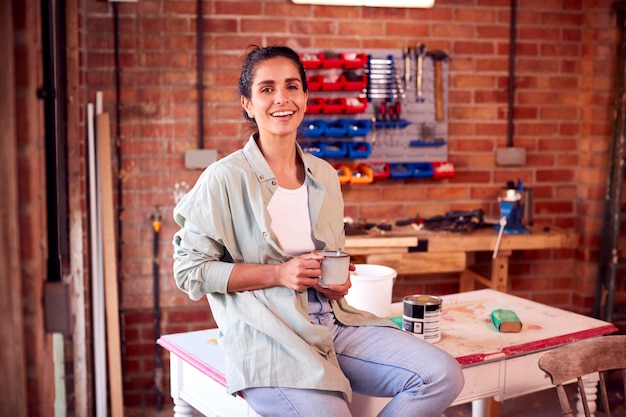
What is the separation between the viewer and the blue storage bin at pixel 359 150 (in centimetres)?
382

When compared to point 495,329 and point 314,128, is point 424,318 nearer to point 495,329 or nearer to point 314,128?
point 495,329

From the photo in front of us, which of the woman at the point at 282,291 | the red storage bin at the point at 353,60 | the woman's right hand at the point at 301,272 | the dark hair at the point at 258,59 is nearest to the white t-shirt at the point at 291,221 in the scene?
the woman at the point at 282,291

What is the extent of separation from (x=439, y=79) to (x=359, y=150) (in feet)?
2.02

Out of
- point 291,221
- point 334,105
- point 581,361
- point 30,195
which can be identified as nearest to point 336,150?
point 334,105

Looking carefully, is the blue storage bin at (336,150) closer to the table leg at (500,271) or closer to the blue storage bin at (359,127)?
the blue storage bin at (359,127)

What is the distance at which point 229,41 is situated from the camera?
375 cm

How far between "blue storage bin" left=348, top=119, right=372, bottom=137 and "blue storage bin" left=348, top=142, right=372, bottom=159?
0.06 m

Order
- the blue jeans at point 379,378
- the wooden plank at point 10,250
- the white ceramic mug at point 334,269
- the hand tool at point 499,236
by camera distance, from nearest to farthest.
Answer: the wooden plank at point 10,250 < the blue jeans at point 379,378 < the white ceramic mug at point 334,269 < the hand tool at point 499,236

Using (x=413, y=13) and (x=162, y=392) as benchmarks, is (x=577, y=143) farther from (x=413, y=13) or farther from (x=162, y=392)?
(x=162, y=392)

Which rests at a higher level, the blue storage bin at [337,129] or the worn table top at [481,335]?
the blue storage bin at [337,129]

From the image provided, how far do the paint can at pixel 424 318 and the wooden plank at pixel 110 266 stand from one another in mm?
1761

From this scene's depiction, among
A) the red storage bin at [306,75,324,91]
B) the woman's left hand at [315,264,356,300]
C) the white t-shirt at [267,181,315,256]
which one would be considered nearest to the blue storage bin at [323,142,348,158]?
the red storage bin at [306,75,324,91]

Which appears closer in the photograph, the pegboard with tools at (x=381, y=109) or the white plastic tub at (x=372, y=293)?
the white plastic tub at (x=372, y=293)

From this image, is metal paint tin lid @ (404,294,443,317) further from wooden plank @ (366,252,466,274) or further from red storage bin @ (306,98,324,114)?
red storage bin @ (306,98,324,114)
